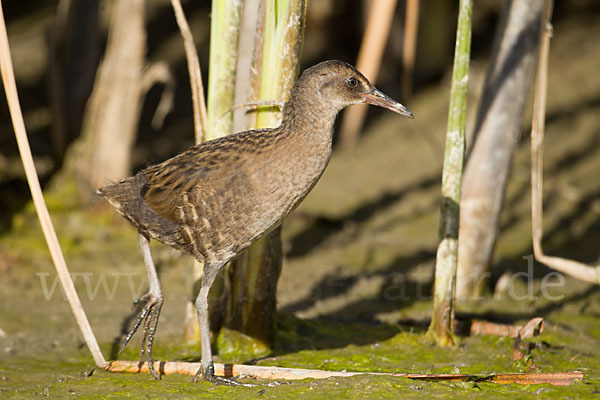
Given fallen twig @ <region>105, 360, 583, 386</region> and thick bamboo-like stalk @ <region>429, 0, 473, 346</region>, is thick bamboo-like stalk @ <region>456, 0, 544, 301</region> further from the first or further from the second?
fallen twig @ <region>105, 360, 583, 386</region>

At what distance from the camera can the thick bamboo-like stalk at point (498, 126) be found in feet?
17.5

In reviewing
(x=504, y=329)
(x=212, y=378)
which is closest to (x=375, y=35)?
(x=504, y=329)

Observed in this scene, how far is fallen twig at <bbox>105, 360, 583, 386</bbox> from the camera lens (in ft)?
12.0

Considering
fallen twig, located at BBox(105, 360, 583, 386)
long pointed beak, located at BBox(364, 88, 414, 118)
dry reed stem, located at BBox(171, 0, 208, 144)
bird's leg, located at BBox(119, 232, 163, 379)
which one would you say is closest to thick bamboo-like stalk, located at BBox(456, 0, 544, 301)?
long pointed beak, located at BBox(364, 88, 414, 118)

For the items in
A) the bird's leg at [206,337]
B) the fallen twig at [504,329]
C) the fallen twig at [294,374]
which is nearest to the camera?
the fallen twig at [294,374]

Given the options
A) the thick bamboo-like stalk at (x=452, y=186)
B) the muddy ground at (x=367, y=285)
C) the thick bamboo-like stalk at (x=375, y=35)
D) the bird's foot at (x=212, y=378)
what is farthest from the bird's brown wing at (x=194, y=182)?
the thick bamboo-like stalk at (x=375, y=35)

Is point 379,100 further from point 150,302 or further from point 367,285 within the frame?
point 367,285

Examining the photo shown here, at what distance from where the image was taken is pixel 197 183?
390 centimetres

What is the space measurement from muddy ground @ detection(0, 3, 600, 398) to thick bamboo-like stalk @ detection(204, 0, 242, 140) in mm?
1276

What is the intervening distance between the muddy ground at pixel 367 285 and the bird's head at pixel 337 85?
133 centimetres

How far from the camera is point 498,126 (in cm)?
535

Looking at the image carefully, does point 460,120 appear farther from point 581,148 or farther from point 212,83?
point 581,148

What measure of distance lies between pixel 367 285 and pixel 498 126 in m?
1.55

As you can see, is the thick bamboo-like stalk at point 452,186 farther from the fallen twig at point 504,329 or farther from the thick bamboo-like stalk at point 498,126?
the thick bamboo-like stalk at point 498,126
